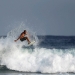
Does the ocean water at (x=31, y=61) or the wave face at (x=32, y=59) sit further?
the wave face at (x=32, y=59)

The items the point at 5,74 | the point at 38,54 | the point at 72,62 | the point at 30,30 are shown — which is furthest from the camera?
the point at 30,30

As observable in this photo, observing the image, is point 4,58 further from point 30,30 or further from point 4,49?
point 30,30

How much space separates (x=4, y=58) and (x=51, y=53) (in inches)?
160

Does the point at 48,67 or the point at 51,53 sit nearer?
the point at 48,67

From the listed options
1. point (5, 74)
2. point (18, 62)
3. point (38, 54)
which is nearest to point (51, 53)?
point (38, 54)

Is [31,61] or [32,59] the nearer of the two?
[31,61]

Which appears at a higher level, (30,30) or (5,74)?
(30,30)

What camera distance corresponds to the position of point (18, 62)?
27.5 m

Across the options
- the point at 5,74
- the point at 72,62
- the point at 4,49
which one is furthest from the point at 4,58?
the point at 72,62

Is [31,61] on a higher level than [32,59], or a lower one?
lower

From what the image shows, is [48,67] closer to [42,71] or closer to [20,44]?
[42,71]

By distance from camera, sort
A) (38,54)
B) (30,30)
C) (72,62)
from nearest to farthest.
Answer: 1. (72,62)
2. (38,54)
3. (30,30)

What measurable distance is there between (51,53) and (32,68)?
3.51 m

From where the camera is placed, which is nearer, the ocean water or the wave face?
the ocean water
